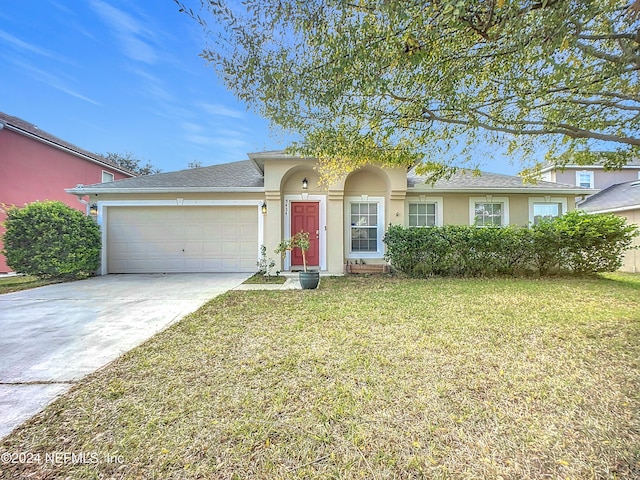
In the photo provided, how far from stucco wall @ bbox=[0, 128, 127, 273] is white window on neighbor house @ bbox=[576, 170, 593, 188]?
26852mm

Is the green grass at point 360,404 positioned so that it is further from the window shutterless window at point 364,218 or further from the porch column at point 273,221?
the window shutterless window at point 364,218

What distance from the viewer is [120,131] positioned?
19.1m

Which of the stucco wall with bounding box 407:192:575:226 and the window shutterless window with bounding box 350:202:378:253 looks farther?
the stucco wall with bounding box 407:192:575:226

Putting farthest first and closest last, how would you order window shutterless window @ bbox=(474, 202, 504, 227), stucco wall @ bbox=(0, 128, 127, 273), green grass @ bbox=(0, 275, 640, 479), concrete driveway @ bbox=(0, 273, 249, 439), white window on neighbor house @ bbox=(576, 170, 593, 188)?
white window on neighbor house @ bbox=(576, 170, 593, 188) → stucco wall @ bbox=(0, 128, 127, 273) → window shutterless window @ bbox=(474, 202, 504, 227) → concrete driveway @ bbox=(0, 273, 249, 439) → green grass @ bbox=(0, 275, 640, 479)

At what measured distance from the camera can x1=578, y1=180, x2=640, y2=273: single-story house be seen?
36.3 feet

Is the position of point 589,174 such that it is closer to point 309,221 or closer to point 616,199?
point 616,199

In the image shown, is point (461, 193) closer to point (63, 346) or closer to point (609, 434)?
point (609, 434)

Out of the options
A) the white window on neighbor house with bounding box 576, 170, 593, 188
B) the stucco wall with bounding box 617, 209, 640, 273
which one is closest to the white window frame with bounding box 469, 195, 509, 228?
the stucco wall with bounding box 617, 209, 640, 273

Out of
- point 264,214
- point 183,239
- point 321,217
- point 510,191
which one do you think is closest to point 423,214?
Result: point 510,191

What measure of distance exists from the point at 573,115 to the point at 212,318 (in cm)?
621

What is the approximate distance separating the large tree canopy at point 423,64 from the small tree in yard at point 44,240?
25.0ft

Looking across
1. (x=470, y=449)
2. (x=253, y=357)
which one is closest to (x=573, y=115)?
(x=470, y=449)

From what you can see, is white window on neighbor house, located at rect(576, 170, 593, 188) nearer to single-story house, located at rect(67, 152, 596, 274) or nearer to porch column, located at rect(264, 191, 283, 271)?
single-story house, located at rect(67, 152, 596, 274)

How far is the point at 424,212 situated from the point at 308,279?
5.25 m
